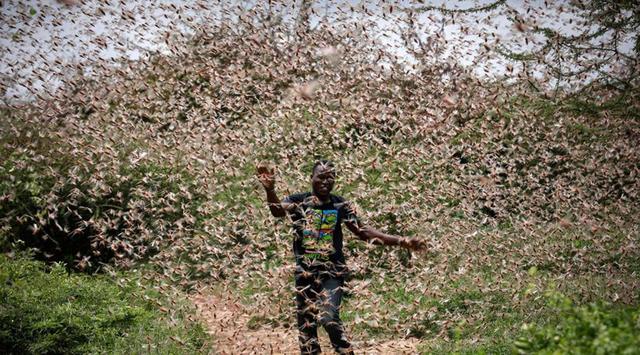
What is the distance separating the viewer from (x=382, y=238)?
5031 millimetres

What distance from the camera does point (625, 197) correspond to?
10164 mm

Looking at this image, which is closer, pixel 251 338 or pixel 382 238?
pixel 382 238

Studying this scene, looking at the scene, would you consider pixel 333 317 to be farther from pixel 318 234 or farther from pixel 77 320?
pixel 77 320

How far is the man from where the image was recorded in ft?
15.8

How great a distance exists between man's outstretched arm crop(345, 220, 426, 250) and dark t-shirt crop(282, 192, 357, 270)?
17cm

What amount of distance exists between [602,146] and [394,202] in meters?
4.94

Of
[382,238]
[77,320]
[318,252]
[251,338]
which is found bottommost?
[251,338]

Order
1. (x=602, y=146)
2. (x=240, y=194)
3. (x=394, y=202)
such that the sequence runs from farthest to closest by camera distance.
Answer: (x=602, y=146)
(x=240, y=194)
(x=394, y=202)

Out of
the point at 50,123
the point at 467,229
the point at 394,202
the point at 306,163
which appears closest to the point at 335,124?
the point at 306,163

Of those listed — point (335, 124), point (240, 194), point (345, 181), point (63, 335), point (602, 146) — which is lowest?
point (63, 335)

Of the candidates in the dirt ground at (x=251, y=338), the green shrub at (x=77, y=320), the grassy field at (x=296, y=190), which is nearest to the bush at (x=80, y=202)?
the grassy field at (x=296, y=190)

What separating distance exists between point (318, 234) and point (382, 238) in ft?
1.93

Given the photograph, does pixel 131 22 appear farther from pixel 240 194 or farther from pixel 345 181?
pixel 345 181

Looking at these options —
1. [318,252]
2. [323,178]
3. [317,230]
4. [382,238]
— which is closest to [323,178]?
[323,178]
